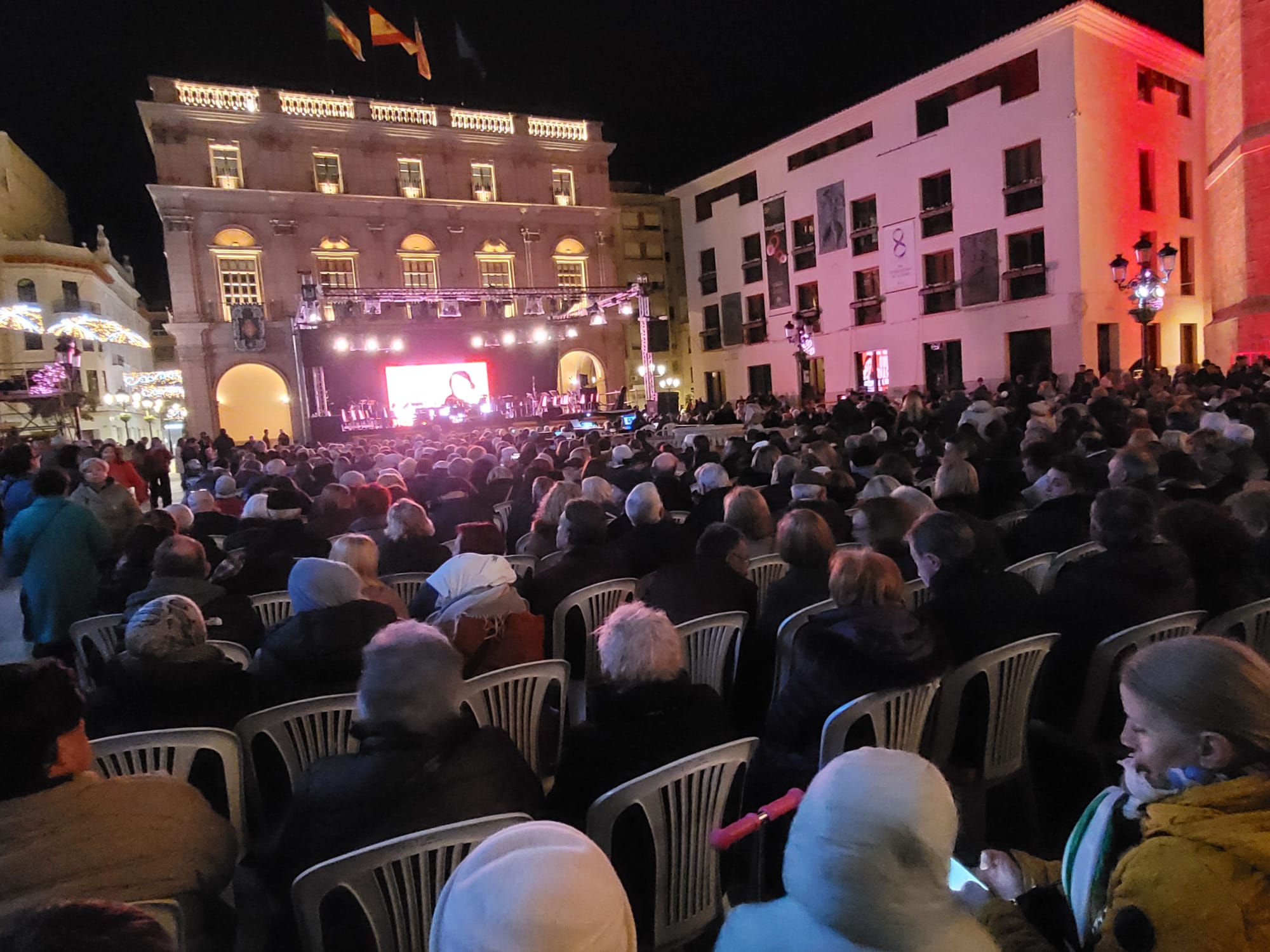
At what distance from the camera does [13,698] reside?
5.75ft

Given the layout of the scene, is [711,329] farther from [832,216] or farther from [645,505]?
[645,505]

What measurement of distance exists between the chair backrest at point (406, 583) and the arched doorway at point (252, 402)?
23.3 m

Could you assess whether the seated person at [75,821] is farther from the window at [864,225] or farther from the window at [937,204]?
the window at [864,225]

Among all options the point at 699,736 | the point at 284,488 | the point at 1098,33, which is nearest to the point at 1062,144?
the point at 1098,33

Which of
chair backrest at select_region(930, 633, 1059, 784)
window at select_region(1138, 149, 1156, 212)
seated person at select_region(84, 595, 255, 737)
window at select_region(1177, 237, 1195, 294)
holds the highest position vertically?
window at select_region(1138, 149, 1156, 212)

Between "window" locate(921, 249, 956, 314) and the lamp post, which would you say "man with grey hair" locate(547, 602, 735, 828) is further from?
"window" locate(921, 249, 956, 314)

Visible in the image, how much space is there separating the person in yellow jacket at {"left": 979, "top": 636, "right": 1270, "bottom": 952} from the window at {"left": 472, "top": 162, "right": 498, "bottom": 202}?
2837 cm

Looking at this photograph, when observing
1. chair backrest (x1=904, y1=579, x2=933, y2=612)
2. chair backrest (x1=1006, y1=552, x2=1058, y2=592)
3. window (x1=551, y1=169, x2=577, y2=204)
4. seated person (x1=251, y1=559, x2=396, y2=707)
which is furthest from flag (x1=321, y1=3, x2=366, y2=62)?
chair backrest (x1=1006, y1=552, x2=1058, y2=592)

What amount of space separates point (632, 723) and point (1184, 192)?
27.9 meters

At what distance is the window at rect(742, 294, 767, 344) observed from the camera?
2973cm

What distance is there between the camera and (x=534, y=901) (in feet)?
3.26

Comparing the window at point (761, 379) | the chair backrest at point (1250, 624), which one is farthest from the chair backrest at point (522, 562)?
the window at point (761, 379)

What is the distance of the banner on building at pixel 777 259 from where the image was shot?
1113 inches

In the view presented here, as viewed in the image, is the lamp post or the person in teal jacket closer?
the person in teal jacket
